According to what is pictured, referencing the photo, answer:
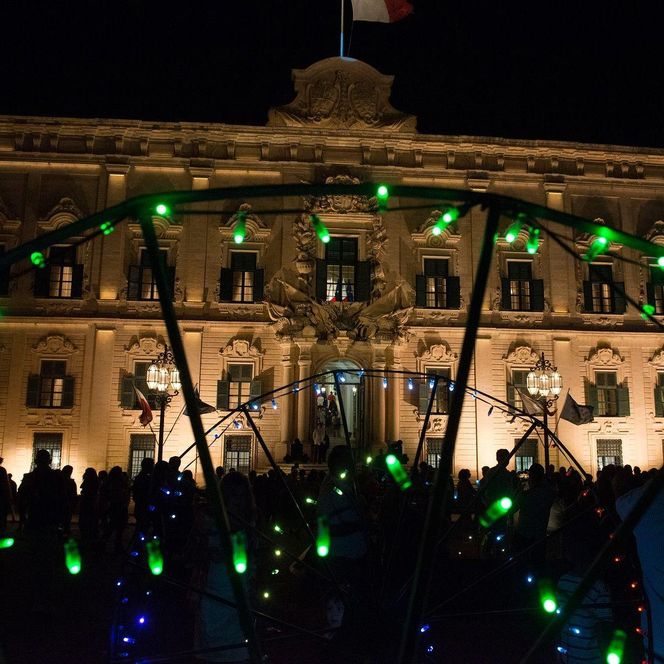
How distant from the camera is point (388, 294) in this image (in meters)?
25.0

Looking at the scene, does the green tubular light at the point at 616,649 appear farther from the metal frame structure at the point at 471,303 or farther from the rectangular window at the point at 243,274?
the rectangular window at the point at 243,274

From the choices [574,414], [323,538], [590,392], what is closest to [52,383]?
[574,414]

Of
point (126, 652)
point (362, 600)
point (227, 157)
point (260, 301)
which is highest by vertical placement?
point (227, 157)

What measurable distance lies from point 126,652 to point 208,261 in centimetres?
1951

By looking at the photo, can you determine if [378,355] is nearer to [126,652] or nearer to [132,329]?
[132,329]

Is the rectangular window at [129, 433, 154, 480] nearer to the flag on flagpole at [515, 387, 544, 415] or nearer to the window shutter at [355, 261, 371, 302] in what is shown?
the window shutter at [355, 261, 371, 302]

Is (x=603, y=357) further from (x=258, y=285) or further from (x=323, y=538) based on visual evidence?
(x=323, y=538)

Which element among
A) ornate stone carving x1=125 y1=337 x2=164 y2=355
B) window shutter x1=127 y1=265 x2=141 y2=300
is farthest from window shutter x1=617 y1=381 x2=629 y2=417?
window shutter x1=127 y1=265 x2=141 y2=300

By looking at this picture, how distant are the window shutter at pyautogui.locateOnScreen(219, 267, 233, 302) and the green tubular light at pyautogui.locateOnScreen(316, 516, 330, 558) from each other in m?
19.1

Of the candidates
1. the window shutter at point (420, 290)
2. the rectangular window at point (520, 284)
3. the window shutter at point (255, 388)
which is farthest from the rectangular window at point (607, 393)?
the window shutter at point (255, 388)

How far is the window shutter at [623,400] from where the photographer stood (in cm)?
2527

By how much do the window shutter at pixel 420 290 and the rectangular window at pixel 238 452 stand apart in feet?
24.8

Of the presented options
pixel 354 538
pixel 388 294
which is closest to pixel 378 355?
pixel 388 294

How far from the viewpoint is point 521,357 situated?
2534 cm
